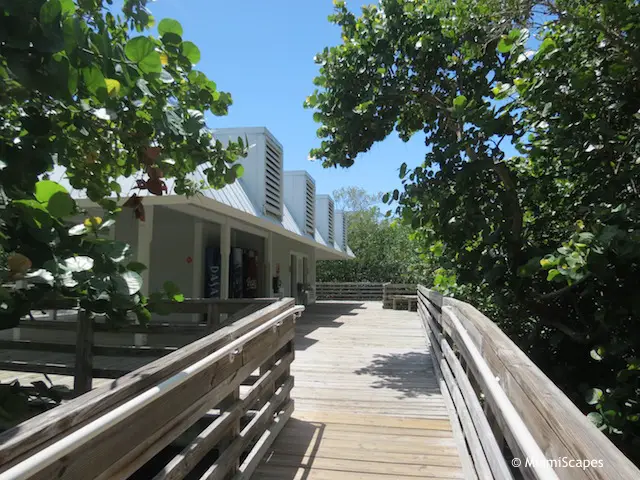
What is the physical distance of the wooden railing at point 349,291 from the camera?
2516 centimetres

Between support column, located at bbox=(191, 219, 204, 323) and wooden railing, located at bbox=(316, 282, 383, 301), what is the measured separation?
16.9 meters

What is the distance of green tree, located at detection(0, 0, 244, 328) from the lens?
4.68 ft

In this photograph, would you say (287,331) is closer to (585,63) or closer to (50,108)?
(50,108)

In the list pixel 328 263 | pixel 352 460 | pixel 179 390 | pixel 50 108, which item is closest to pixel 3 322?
pixel 179 390

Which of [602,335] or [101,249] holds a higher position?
[101,249]

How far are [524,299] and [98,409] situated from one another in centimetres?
412

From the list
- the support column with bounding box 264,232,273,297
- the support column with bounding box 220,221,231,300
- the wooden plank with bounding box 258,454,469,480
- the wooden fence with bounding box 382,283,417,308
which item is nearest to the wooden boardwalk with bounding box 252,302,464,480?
the wooden plank with bounding box 258,454,469,480

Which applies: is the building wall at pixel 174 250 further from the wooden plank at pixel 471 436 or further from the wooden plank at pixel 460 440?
the wooden plank at pixel 471 436

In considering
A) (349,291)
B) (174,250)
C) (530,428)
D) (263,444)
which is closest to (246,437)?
(263,444)

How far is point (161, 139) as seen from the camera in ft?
7.12

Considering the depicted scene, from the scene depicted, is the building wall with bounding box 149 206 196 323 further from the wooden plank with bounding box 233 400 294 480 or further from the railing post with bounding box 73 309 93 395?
the wooden plank with bounding box 233 400 294 480

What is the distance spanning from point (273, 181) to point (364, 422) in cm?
661

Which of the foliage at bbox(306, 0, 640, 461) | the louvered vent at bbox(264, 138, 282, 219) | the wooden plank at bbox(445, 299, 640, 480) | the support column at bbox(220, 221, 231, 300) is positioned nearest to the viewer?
the wooden plank at bbox(445, 299, 640, 480)

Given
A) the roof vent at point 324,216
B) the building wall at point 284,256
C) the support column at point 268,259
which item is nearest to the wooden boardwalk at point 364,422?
the support column at point 268,259
